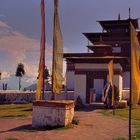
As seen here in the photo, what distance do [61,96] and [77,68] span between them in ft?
17.1

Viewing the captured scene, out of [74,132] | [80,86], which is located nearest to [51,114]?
[74,132]

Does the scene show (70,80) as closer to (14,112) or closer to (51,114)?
(14,112)

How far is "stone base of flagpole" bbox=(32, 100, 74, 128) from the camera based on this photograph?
64.8 ft

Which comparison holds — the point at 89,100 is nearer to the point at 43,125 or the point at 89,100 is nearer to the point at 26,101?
the point at 26,101

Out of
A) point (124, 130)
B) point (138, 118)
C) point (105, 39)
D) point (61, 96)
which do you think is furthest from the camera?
point (105, 39)

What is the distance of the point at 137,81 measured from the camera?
566 inches

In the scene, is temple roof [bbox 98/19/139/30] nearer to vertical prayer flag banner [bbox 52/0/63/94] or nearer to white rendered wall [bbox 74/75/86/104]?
white rendered wall [bbox 74/75/86/104]

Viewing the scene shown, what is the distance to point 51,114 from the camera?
65.4 feet

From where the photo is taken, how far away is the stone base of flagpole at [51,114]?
64.8 ft

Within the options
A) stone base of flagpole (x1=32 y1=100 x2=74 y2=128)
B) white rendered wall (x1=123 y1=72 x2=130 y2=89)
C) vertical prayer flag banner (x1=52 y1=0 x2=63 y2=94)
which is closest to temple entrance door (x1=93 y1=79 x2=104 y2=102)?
white rendered wall (x1=123 y1=72 x2=130 y2=89)

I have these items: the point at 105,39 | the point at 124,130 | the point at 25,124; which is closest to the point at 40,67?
the point at 25,124

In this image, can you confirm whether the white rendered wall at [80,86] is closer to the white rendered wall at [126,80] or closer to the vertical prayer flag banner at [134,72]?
the white rendered wall at [126,80]

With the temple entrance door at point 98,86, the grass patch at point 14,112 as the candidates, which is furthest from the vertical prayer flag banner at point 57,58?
the temple entrance door at point 98,86

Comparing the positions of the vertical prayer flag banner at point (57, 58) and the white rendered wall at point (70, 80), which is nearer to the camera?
the vertical prayer flag banner at point (57, 58)
